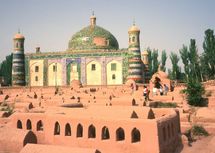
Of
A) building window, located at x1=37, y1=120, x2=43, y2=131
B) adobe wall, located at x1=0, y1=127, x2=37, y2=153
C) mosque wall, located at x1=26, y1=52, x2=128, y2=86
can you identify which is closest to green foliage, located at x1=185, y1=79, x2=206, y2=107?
building window, located at x1=37, y1=120, x2=43, y2=131

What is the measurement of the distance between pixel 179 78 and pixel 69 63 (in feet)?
49.7

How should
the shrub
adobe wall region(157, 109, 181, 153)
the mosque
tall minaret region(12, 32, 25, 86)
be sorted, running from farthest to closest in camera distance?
tall minaret region(12, 32, 25, 86) < the mosque < the shrub < adobe wall region(157, 109, 181, 153)

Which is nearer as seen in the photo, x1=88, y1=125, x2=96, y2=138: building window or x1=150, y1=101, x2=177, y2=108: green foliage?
x1=88, y1=125, x2=96, y2=138: building window

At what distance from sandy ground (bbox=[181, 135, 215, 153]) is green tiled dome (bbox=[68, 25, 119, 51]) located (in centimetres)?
2599

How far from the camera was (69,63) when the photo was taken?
41.3m

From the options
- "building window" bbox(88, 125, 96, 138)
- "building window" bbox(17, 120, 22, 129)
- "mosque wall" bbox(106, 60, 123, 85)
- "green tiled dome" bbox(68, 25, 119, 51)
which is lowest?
"building window" bbox(88, 125, 96, 138)

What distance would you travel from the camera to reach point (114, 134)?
15.3 meters

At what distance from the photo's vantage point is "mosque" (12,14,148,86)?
129 ft

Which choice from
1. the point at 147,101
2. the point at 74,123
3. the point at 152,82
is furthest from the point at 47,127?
the point at 152,82

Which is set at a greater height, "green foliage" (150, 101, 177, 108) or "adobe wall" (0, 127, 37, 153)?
"green foliage" (150, 101, 177, 108)

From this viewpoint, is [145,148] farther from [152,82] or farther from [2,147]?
[152,82]

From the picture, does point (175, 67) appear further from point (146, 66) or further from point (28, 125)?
point (28, 125)

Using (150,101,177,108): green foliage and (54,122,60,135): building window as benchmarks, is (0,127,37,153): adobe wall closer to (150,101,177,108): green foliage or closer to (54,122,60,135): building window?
(54,122,60,135): building window

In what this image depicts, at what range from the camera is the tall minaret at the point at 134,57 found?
38.7 m
